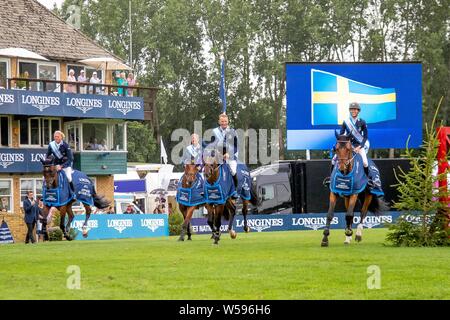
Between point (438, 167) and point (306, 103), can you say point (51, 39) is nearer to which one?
point (306, 103)

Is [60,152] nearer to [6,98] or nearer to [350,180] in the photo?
[350,180]

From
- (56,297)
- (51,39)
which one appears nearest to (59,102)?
(51,39)

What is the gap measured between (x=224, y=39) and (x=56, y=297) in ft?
278

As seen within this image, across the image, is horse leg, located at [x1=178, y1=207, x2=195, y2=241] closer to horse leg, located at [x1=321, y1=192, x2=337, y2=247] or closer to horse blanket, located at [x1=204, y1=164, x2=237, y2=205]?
horse blanket, located at [x1=204, y1=164, x2=237, y2=205]

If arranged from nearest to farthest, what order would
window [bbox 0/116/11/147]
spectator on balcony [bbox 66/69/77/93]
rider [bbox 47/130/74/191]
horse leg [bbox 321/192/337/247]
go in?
horse leg [bbox 321/192/337/247]
rider [bbox 47/130/74/191]
window [bbox 0/116/11/147]
spectator on balcony [bbox 66/69/77/93]

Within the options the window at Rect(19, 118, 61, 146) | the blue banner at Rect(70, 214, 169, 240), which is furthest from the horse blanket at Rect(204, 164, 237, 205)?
the window at Rect(19, 118, 61, 146)

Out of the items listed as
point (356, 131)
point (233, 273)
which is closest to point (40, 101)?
point (356, 131)

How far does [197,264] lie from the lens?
16.7m

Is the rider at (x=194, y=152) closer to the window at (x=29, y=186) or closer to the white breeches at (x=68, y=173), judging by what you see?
the white breeches at (x=68, y=173)

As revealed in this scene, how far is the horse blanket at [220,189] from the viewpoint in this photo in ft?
77.4

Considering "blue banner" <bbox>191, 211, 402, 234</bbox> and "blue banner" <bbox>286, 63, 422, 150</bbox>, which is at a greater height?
"blue banner" <bbox>286, 63, 422, 150</bbox>

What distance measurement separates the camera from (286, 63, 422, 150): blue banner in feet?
148

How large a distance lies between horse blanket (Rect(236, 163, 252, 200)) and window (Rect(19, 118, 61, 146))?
31947 millimetres

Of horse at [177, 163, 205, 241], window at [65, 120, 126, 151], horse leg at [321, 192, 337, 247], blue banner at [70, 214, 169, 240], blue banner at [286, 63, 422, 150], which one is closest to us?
horse leg at [321, 192, 337, 247]
